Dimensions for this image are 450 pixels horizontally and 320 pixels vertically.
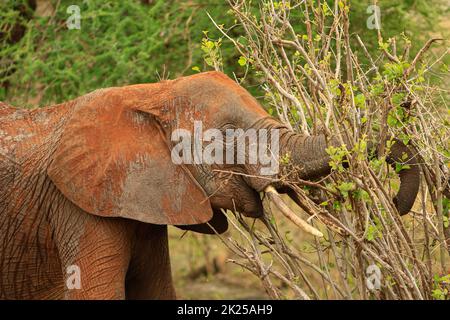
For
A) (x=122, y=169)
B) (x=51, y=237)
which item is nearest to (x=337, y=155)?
(x=122, y=169)

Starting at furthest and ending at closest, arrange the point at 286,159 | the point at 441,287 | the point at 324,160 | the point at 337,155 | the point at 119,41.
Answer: the point at 119,41 → the point at 441,287 → the point at 324,160 → the point at 286,159 → the point at 337,155

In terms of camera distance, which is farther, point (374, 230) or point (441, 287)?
point (441, 287)

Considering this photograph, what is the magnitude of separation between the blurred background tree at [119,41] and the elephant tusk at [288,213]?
14.8 feet

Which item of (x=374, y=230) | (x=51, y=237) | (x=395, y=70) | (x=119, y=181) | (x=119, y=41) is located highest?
(x=119, y=41)

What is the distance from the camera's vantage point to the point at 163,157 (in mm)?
6234

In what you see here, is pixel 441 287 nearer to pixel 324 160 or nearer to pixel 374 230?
pixel 374 230

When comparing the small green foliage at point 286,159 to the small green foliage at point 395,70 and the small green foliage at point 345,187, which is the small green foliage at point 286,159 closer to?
the small green foliage at point 345,187

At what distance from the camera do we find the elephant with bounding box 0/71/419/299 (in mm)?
6086

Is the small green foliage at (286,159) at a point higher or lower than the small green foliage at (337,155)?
higher

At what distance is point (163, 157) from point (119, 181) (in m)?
0.25

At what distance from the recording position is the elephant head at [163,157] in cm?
607

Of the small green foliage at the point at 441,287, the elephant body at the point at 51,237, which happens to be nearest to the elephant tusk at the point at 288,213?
the small green foliage at the point at 441,287
